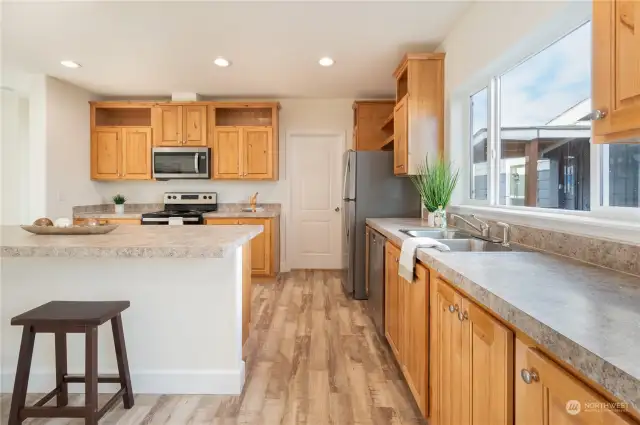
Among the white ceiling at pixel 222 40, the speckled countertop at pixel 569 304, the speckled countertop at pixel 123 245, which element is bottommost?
the speckled countertop at pixel 569 304

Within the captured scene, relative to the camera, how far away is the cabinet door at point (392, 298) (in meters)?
2.29

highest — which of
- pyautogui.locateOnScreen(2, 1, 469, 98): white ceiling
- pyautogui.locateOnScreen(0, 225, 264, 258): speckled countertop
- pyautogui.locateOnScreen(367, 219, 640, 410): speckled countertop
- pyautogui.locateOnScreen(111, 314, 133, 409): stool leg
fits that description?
pyautogui.locateOnScreen(2, 1, 469, 98): white ceiling

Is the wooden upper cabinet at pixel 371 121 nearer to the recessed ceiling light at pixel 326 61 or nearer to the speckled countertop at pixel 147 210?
the recessed ceiling light at pixel 326 61

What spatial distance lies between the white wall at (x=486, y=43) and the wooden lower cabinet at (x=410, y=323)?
1.18m

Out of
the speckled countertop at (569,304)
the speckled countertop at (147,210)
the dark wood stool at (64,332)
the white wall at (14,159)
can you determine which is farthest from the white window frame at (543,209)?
the white wall at (14,159)

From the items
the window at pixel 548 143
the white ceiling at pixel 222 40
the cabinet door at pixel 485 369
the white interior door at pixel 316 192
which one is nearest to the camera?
the cabinet door at pixel 485 369

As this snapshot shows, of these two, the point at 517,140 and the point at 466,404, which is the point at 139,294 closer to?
the point at 466,404

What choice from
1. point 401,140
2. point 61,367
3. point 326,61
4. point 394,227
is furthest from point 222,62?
point 61,367

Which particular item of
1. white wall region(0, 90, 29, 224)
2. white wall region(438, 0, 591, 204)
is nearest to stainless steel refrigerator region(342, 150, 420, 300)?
white wall region(438, 0, 591, 204)

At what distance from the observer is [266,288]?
14.5ft

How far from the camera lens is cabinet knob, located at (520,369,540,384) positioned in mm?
812

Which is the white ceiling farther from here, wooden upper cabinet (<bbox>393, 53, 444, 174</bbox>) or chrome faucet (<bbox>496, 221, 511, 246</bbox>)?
chrome faucet (<bbox>496, 221, 511, 246</bbox>)

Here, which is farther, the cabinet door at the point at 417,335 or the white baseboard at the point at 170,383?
the white baseboard at the point at 170,383

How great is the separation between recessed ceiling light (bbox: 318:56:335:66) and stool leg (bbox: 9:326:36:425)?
10.5 ft
